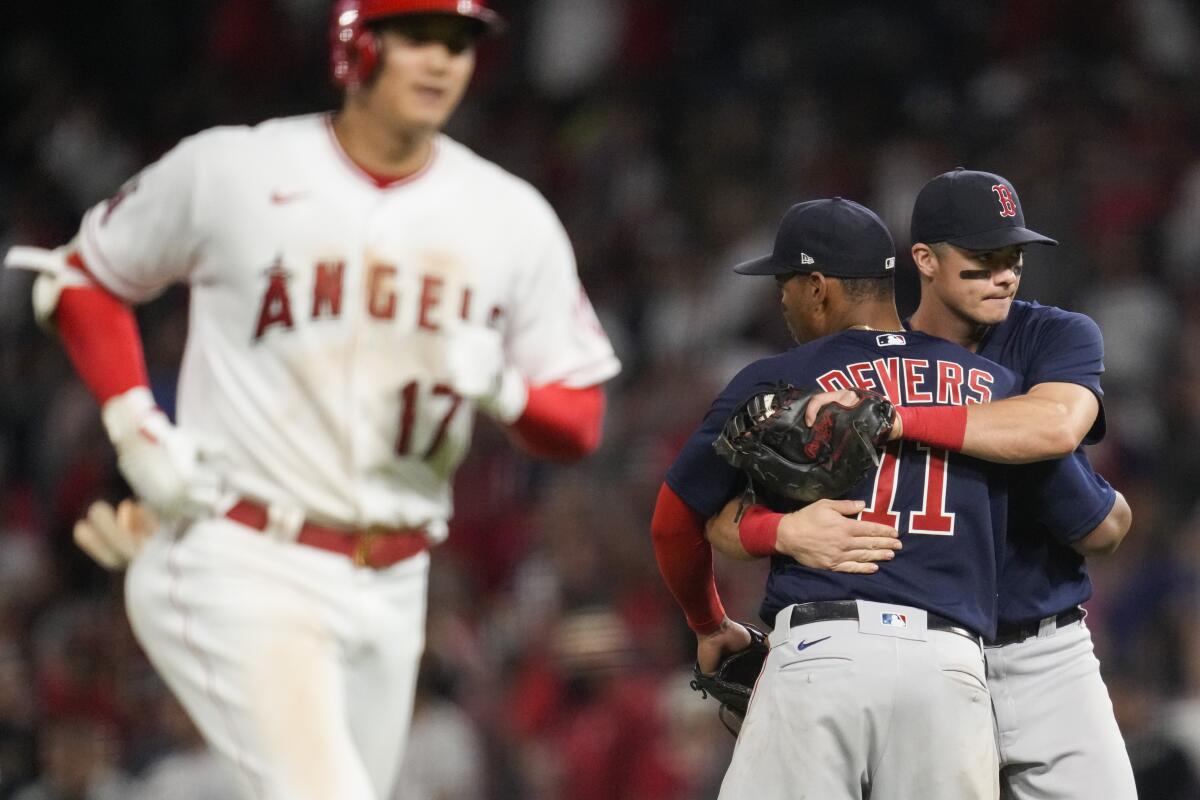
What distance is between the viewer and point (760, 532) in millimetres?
3607

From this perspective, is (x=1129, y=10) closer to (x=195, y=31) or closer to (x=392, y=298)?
(x=195, y=31)

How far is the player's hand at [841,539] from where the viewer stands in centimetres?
347

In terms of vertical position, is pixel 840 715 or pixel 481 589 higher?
pixel 840 715

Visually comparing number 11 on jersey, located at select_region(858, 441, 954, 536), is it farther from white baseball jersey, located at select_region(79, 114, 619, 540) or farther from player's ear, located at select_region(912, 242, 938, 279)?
white baseball jersey, located at select_region(79, 114, 619, 540)

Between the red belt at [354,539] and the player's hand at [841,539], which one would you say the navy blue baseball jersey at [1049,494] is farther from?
the red belt at [354,539]

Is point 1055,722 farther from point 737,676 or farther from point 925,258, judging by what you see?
point 925,258

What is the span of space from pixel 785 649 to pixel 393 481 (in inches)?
32.5

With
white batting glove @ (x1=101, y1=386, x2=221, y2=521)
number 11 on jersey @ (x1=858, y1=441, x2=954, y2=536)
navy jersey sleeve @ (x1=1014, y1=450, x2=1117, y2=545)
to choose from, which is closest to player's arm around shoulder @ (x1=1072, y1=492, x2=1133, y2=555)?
navy jersey sleeve @ (x1=1014, y1=450, x2=1117, y2=545)

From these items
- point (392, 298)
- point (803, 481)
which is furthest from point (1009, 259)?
point (392, 298)

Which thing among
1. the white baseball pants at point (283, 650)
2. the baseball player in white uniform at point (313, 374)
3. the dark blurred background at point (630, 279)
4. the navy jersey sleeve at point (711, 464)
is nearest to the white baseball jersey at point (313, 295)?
the baseball player in white uniform at point (313, 374)

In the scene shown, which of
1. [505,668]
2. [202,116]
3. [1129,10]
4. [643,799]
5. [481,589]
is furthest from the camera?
[202,116]

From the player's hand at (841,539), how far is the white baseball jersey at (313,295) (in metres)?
0.70

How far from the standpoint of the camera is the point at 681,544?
385 centimetres

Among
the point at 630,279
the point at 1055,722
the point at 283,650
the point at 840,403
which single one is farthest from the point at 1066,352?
the point at 630,279
